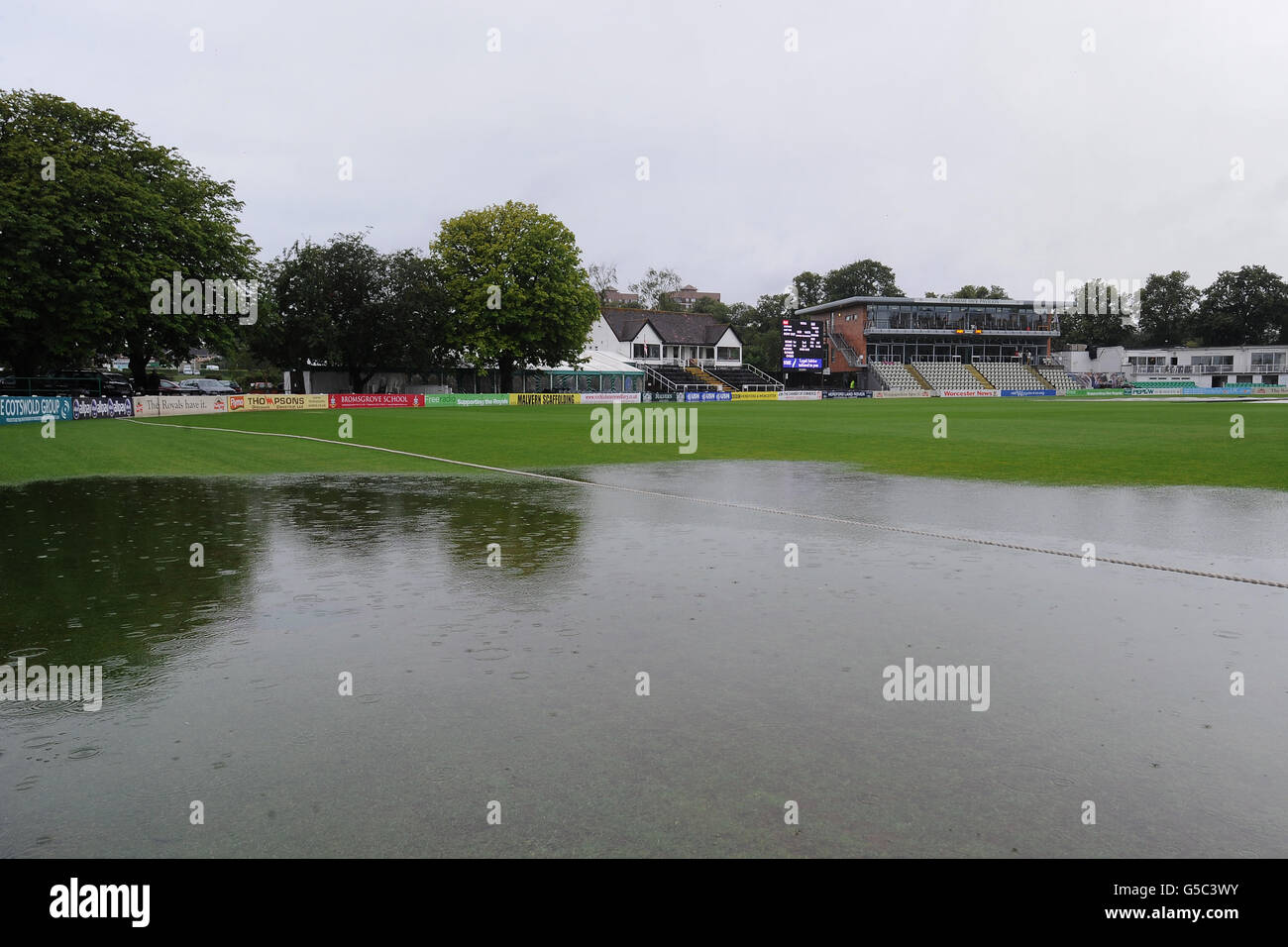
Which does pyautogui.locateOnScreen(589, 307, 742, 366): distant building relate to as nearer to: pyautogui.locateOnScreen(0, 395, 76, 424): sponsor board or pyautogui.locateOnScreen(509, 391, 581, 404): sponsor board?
pyautogui.locateOnScreen(509, 391, 581, 404): sponsor board

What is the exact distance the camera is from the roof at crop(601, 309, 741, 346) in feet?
306

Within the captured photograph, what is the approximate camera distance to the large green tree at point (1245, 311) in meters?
122

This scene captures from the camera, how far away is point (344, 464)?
19953 millimetres

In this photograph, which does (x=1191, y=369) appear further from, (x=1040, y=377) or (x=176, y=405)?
(x=176, y=405)

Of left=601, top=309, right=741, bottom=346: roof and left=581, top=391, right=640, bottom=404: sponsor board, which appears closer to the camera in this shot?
left=581, top=391, right=640, bottom=404: sponsor board

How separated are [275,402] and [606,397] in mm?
25615

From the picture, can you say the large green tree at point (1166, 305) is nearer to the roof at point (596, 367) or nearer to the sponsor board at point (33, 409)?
the roof at point (596, 367)

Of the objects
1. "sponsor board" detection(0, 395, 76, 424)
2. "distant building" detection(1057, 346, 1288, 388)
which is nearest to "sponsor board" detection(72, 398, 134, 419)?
"sponsor board" detection(0, 395, 76, 424)

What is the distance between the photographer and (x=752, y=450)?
23.9 m

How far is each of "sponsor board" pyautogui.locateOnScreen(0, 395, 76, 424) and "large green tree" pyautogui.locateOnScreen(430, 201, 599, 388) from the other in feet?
94.2

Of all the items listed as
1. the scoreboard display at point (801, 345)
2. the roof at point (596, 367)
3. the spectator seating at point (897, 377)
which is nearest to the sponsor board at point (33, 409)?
the roof at point (596, 367)

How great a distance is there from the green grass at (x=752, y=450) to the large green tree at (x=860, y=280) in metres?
101

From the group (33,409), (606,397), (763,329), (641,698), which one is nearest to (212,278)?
(33,409)
